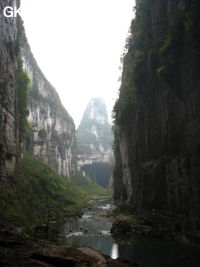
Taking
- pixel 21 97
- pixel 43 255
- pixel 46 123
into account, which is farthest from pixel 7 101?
pixel 46 123

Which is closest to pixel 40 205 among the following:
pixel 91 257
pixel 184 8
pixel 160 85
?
pixel 160 85

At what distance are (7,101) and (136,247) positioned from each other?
25.4 m

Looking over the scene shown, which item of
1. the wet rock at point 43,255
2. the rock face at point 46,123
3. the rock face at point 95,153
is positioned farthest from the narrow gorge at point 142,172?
the rock face at point 95,153

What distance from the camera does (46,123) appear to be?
95.4 metres

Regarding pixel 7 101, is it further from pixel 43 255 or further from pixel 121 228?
pixel 43 255

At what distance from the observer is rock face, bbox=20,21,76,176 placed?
273 ft

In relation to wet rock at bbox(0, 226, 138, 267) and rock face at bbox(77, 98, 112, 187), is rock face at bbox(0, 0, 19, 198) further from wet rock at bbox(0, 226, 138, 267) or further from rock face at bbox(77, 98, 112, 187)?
rock face at bbox(77, 98, 112, 187)

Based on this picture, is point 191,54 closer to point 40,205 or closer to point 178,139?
point 178,139

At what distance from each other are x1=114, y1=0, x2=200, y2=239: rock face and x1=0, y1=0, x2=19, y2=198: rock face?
18.8 meters

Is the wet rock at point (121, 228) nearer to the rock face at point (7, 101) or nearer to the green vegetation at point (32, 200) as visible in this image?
the green vegetation at point (32, 200)

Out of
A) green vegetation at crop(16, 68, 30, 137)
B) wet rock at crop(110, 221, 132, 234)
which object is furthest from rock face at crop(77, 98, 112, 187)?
wet rock at crop(110, 221, 132, 234)

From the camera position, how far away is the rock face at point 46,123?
83062 millimetres

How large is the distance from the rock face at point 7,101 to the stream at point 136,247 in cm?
1082

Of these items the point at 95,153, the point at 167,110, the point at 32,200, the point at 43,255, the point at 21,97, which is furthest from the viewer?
the point at 95,153
